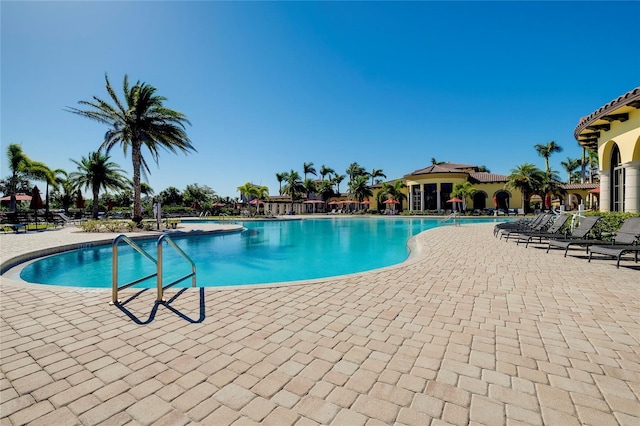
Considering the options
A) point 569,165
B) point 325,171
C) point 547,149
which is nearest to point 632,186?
point 547,149

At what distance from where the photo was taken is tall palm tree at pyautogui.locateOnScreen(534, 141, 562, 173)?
153 ft

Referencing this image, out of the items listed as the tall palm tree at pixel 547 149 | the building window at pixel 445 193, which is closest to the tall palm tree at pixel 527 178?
the building window at pixel 445 193

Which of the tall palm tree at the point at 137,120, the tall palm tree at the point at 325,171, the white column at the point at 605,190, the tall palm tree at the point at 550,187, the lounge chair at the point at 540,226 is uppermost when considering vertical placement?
the tall palm tree at the point at 325,171

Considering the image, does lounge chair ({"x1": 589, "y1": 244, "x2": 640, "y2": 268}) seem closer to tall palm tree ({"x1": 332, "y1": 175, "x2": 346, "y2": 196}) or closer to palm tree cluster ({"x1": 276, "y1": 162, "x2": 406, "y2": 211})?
palm tree cluster ({"x1": 276, "y1": 162, "x2": 406, "y2": 211})

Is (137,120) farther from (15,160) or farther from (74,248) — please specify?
(15,160)

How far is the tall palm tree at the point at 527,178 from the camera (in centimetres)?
3316

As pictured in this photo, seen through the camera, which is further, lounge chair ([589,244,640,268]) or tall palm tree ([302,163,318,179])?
tall palm tree ([302,163,318,179])

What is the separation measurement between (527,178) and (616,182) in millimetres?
27130

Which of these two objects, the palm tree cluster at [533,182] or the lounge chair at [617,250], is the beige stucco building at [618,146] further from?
the palm tree cluster at [533,182]

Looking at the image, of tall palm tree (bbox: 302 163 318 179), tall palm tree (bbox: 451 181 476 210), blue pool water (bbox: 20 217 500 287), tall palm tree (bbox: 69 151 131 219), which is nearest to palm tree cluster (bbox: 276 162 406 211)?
tall palm tree (bbox: 302 163 318 179)

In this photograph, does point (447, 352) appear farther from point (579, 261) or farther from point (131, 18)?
point (131, 18)

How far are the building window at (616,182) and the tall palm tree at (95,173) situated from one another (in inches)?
1486

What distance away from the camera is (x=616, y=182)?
32.7 ft

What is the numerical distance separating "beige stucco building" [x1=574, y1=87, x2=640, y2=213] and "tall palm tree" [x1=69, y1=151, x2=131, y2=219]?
37.1 m
